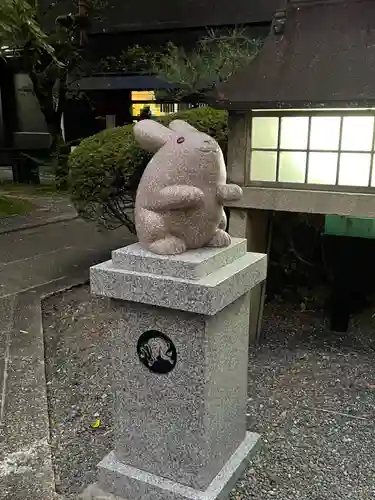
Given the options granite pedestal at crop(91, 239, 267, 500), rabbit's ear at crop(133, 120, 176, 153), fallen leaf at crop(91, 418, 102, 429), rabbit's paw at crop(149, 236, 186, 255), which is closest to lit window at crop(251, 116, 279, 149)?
granite pedestal at crop(91, 239, 267, 500)

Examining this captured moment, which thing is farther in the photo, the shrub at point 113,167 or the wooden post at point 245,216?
the shrub at point 113,167

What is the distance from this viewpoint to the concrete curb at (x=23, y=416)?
2.96 meters

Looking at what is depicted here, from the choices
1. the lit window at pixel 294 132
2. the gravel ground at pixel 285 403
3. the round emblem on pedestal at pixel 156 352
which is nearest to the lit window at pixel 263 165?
the lit window at pixel 294 132

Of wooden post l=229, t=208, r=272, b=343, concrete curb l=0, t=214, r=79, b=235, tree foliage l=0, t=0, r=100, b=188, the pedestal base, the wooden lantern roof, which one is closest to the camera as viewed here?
the pedestal base

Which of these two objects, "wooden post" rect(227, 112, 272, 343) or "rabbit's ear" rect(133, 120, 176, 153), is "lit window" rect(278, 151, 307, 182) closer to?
"wooden post" rect(227, 112, 272, 343)

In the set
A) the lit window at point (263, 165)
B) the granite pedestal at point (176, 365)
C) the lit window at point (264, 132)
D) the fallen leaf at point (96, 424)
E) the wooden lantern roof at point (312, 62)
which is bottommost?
the fallen leaf at point (96, 424)

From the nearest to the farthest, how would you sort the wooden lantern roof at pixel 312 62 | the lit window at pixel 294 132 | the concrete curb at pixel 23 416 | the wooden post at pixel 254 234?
the concrete curb at pixel 23 416
the wooden lantern roof at pixel 312 62
the lit window at pixel 294 132
the wooden post at pixel 254 234

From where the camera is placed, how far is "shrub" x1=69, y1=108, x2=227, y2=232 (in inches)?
221

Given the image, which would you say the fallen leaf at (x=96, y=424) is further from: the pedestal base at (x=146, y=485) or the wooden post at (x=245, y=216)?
the wooden post at (x=245, y=216)

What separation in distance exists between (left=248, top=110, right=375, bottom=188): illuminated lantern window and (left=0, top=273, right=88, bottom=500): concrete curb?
98.7 inches

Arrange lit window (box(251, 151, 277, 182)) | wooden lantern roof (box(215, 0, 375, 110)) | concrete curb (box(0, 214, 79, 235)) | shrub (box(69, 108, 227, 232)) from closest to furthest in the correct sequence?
1. wooden lantern roof (box(215, 0, 375, 110))
2. lit window (box(251, 151, 277, 182))
3. shrub (box(69, 108, 227, 232))
4. concrete curb (box(0, 214, 79, 235))

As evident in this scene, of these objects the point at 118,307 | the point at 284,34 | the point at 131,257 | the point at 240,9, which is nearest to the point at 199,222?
the point at 131,257

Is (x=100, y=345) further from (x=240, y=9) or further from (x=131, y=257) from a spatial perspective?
(x=240, y=9)

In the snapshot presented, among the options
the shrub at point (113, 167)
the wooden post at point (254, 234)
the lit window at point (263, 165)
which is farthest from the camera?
the shrub at point (113, 167)
